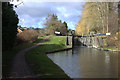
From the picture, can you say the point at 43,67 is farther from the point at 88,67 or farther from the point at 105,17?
the point at 105,17

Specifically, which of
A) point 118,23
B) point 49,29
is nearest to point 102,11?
point 118,23

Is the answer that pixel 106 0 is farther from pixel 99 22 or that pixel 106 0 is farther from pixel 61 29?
pixel 61 29

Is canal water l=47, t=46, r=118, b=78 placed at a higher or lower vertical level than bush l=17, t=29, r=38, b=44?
lower

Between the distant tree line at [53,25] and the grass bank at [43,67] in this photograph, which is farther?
the distant tree line at [53,25]

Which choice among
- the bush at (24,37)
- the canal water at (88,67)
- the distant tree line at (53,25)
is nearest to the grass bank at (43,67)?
the canal water at (88,67)

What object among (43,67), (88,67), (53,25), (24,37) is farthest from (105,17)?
(43,67)

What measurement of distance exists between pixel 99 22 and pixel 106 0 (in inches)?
174

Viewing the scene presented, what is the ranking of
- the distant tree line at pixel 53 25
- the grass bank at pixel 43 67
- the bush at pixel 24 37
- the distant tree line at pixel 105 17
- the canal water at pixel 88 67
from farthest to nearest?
the distant tree line at pixel 53 25 → the distant tree line at pixel 105 17 → the bush at pixel 24 37 → the canal water at pixel 88 67 → the grass bank at pixel 43 67

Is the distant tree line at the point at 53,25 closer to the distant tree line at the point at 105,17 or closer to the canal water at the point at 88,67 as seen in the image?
the distant tree line at the point at 105,17

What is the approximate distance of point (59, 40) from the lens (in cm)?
3244

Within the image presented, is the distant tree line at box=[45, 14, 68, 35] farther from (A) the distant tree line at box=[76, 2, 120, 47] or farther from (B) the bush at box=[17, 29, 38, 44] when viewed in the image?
(B) the bush at box=[17, 29, 38, 44]

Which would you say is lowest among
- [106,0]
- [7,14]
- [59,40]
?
[59,40]

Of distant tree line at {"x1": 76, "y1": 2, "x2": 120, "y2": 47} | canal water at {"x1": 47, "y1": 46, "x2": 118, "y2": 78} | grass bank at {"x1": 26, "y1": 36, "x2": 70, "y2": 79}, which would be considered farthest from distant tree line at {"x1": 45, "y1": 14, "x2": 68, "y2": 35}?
grass bank at {"x1": 26, "y1": 36, "x2": 70, "y2": 79}

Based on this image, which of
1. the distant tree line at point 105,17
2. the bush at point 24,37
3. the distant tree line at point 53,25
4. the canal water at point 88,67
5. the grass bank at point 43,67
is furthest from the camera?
the distant tree line at point 53,25
